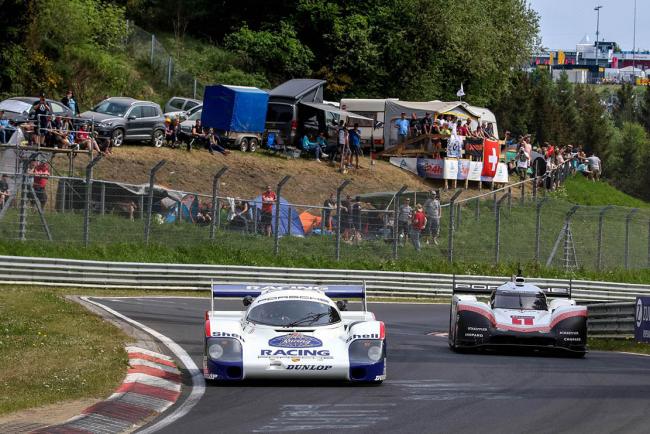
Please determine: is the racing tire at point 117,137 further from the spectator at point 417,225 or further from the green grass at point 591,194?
the green grass at point 591,194

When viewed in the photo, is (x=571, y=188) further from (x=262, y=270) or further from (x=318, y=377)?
(x=318, y=377)

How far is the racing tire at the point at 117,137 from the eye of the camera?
36281mm

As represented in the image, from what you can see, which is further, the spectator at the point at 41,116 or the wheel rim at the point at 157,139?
the wheel rim at the point at 157,139

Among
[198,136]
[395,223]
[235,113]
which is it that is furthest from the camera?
[235,113]

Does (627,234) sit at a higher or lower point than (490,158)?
lower

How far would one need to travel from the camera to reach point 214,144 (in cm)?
3966

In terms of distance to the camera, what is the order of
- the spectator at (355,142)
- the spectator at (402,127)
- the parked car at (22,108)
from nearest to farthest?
the parked car at (22,108), the spectator at (355,142), the spectator at (402,127)

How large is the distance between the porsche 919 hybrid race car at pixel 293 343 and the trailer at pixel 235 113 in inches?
1042

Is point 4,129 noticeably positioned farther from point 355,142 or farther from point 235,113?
point 355,142

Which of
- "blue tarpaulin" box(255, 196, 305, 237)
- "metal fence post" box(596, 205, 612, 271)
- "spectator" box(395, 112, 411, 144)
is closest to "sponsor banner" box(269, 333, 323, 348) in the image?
"blue tarpaulin" box(255, 196, 305, 237)

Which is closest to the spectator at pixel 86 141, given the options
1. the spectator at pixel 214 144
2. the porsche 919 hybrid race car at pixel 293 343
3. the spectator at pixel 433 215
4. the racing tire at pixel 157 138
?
the racing tire at pixel 157 138

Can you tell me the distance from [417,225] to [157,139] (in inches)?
424

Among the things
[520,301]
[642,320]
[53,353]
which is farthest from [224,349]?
[642,320]

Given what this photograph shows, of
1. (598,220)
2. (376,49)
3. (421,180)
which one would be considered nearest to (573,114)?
(376,49)
